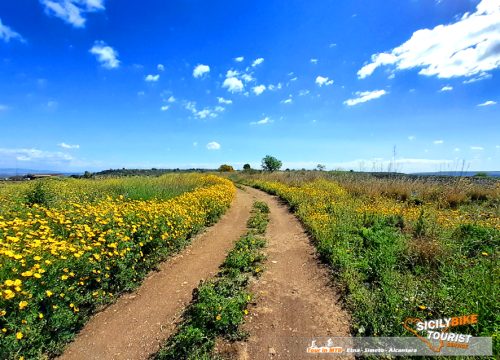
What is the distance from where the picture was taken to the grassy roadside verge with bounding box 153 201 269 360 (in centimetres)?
328

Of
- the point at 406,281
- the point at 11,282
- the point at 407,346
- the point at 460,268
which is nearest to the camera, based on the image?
the point at 11,282

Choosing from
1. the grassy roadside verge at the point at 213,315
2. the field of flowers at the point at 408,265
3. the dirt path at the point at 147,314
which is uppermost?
the field of flowers at the point at 408,265

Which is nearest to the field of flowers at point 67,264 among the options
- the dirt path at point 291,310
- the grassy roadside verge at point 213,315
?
the grassy roadside verge at point 213,315

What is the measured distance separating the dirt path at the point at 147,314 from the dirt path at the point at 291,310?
1.26m

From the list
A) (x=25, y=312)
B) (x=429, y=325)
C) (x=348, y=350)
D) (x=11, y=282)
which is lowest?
(x=348, y=350)

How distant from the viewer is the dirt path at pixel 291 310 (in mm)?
3432

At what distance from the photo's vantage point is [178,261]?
6324 mm

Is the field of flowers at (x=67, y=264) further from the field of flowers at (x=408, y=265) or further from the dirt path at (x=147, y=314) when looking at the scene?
the field of flowers at (x=408, y=265)

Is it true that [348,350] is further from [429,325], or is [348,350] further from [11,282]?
[11,282]

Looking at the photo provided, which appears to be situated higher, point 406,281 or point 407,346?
point 406,281

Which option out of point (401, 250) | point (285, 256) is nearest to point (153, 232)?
point (285, 256)

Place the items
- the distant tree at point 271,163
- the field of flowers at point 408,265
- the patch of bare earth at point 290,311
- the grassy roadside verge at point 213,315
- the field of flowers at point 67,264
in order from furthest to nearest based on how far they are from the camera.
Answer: the distant tree at point 271,163
the field of flowers at point 408,265
the patch of bare earth at point 290,311
the grassy roadside verge at point 213,315
the field of flowers at point 67,264

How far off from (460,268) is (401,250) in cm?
104

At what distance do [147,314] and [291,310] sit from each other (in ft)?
7.79
